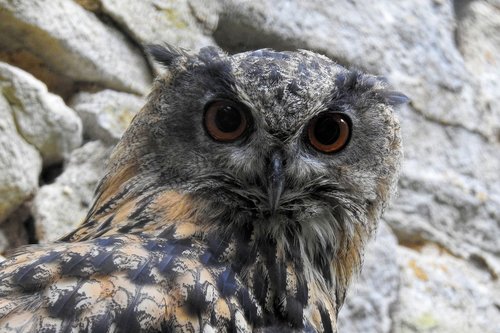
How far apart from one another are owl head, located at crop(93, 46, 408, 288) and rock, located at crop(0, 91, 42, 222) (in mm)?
506

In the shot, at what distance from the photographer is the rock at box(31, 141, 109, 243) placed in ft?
6.33

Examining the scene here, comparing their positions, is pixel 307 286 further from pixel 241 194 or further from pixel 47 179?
pixel 47 179

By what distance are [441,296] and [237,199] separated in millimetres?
1523

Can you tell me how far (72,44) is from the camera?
206 centimetres

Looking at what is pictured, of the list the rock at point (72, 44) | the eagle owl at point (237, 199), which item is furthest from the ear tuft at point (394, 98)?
the rock at point (72, 44)

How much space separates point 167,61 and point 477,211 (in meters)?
1.76

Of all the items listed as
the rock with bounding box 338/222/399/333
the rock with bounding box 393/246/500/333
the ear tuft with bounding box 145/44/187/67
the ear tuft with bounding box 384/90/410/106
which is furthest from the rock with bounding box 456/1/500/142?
the ear tuft with bounding box 145/44/187/67

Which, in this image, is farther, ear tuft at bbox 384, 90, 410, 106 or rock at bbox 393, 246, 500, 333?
rock at bbox 393, 246, 500, 333

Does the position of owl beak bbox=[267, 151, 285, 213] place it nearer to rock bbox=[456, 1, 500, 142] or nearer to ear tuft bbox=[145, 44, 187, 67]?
ear tuft bbox=[145, 44, 187, 67]

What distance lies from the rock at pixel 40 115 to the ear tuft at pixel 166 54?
0.54 meters

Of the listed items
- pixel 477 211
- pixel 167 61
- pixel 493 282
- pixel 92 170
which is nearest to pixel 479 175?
pixel 477 211

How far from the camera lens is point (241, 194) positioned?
1.35 meters

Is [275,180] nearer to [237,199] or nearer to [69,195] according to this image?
[237,199]

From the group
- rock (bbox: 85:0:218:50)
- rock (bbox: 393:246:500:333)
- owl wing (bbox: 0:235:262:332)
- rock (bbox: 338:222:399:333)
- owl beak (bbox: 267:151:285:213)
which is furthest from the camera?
rock (bbox: 393:246:500:333)
